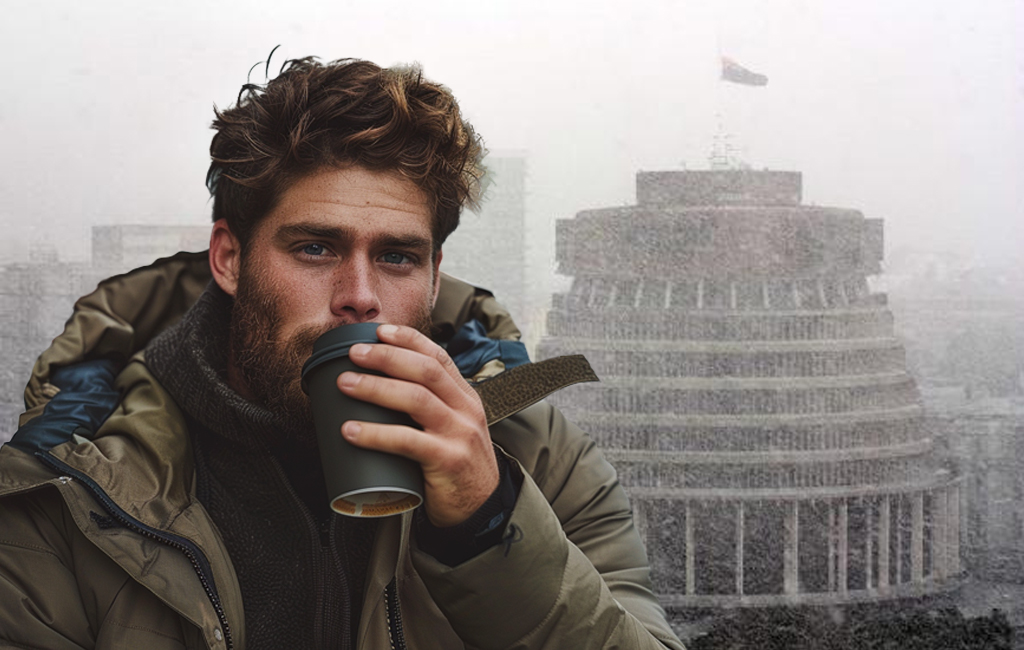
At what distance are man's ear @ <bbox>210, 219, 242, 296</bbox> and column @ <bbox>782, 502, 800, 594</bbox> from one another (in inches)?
73.3

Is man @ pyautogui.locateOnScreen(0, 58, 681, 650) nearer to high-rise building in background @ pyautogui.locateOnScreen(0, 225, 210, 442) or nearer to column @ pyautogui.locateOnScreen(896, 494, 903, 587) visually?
high-rise building in background @ pyautogui.locateOnScreen(0, 225, 210, 442)

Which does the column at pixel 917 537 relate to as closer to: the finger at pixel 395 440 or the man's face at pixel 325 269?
the man's face at pixel 325 269

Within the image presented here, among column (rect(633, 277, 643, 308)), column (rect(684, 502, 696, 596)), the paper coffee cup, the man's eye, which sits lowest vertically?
column (rect(684, 502, 696, 596))

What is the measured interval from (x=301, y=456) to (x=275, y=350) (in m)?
0.19

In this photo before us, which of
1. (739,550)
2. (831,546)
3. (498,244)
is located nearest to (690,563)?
(739,550)

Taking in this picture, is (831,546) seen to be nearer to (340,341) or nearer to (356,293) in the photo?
(356,293)

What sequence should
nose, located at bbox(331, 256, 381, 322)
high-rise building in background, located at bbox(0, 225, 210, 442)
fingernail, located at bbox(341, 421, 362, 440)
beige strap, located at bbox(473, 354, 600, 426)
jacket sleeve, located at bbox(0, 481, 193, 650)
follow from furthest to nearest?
high-rise building in background, located at bbox(0, 225, 210, 442)
beige strap, located at bbox(473, 354, 600, 426)
nose, located at bbox(331, 256, 381, 322)
jacket sleeve, located at bbox(0, 481, 193, 650)
fingernail, located at bbox(341, 421, 362, 440)

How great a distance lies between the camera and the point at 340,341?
93 centimetres

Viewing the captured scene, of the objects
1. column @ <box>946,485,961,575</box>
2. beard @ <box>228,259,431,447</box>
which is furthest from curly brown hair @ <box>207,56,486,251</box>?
column @ <box>946,485,961,575</box>

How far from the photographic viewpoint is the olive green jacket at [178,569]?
105 centimetres

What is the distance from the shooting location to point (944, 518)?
8.65ft

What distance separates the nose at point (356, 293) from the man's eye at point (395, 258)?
1.8 inches

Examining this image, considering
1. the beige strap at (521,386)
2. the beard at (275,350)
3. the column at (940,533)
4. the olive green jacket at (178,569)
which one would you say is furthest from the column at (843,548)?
the beard at (275,350)

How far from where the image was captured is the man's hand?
0.90 metres
